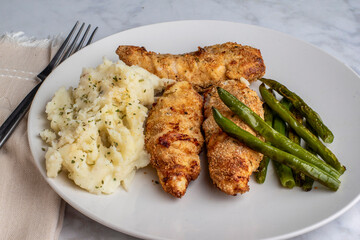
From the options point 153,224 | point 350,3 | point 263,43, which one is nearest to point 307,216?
point 153,224

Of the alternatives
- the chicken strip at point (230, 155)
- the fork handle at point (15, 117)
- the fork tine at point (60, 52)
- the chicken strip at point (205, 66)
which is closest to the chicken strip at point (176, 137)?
the chicken strip at point (230, 155)

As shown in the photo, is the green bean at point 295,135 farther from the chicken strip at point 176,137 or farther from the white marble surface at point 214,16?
the white marble surface at point 214,16

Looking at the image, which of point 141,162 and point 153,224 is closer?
point 153,224

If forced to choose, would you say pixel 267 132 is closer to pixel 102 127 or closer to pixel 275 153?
pixel 275 153

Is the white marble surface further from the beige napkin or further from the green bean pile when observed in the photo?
the green bean pile

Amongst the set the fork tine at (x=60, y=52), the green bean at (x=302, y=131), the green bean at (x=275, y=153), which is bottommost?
the fork tine at (x=60, y=52)

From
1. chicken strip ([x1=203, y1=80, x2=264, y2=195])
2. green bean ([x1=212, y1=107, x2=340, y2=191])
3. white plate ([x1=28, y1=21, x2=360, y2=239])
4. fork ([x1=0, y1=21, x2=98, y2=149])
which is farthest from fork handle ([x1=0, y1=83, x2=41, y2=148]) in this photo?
green bean ([x1=212, y1=107, x2=340, y2=191])

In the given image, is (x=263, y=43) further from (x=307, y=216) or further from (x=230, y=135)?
(x=307, y=216)
